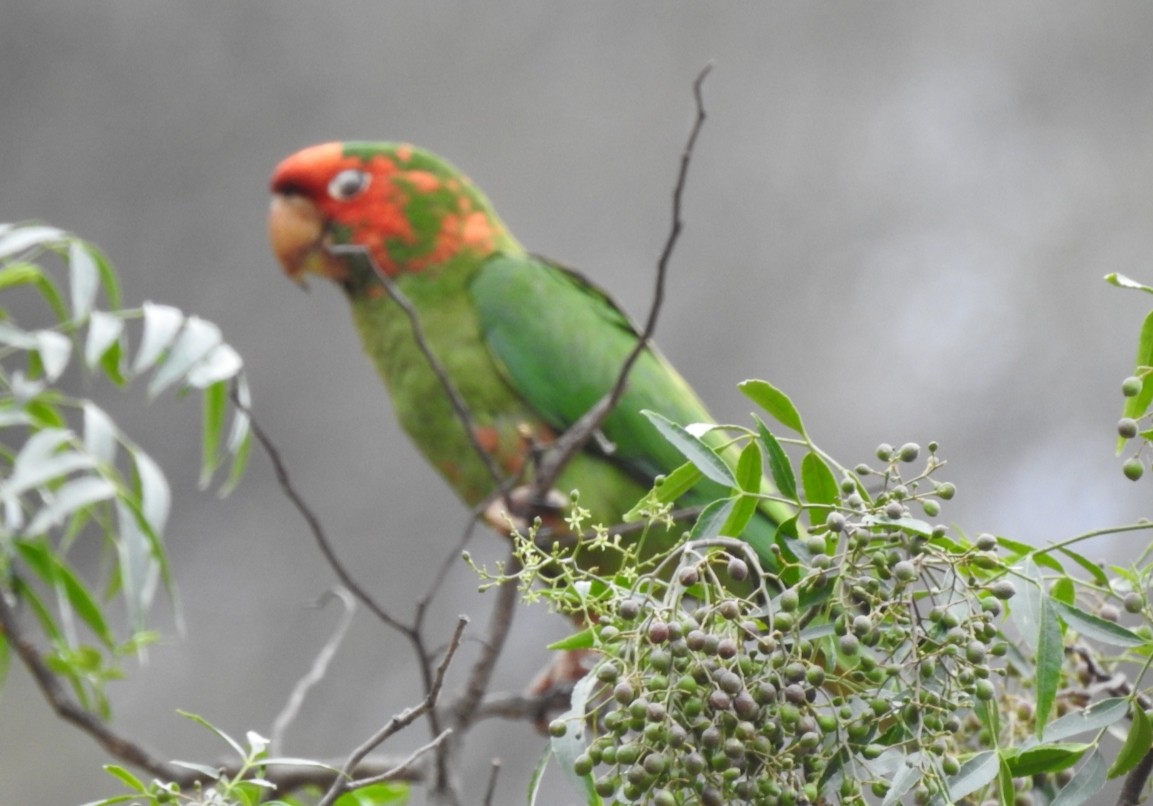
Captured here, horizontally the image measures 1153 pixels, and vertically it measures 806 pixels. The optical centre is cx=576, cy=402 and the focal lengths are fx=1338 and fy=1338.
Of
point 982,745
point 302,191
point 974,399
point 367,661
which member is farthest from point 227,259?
point 982,745

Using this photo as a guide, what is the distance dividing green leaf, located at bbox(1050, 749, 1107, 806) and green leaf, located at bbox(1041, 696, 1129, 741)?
2 cm

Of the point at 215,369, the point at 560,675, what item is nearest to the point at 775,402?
the point at 215,369

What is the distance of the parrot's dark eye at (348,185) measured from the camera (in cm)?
238

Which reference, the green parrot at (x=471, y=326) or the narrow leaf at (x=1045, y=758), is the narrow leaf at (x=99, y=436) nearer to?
the green parrot at (x=471, y=326)

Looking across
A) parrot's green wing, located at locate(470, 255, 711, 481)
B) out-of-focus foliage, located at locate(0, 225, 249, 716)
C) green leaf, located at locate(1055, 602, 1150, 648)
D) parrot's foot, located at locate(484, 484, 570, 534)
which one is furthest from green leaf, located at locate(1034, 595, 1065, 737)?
parrot's green wing, located at locate(470, 255, 711, 481)

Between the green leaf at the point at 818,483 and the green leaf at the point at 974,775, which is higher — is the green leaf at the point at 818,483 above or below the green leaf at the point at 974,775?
above

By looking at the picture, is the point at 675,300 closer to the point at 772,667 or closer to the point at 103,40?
the point at 103,40

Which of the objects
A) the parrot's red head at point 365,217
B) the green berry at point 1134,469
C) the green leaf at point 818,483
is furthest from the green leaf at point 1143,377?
the parrot's red head at point 365,217

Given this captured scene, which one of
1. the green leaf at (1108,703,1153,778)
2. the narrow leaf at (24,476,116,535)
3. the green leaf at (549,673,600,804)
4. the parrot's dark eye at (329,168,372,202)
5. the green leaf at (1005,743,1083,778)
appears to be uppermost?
the parrot's dark eye at (329,168,372,202)

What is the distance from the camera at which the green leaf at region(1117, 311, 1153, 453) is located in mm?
649

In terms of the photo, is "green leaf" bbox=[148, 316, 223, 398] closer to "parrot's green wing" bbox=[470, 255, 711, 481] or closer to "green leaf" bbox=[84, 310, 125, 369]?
"green leaf" bbox=[84, 310, 125, 369]

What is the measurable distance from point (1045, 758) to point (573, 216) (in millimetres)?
3849

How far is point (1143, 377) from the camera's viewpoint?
65 cm

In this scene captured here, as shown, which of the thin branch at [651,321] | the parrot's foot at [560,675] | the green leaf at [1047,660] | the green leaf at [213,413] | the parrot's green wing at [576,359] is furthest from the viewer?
the parrot's green wing at [576,359]
